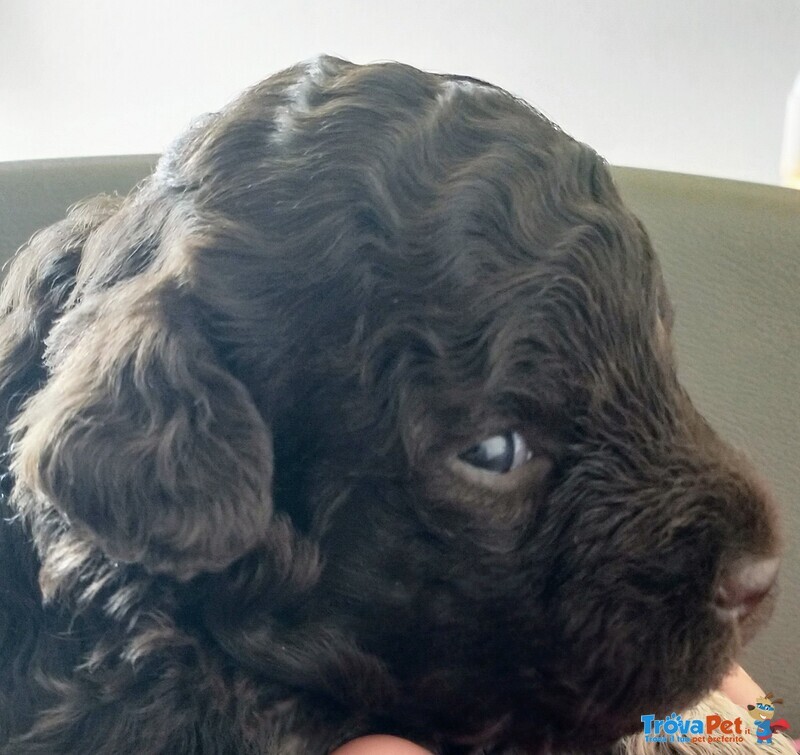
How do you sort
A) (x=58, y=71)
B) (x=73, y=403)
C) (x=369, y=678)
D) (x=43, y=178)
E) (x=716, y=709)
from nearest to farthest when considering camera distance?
(x=73, y=403), (x=369, y=678), (x=716, y=709), (x=43, y=178), (x=58, y=71)

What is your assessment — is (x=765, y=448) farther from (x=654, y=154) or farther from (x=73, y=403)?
(x=73, y=403)

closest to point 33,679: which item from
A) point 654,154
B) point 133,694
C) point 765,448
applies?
point 133,694

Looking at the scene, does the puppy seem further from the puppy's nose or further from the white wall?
the white wall

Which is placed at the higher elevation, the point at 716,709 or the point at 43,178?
the point at 43,178

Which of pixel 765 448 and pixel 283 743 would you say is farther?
pixel 765 448

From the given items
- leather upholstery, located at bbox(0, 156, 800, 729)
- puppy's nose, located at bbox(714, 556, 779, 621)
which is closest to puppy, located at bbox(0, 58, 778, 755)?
puppy's nose, located at bbox(714, 556, 779, 621)

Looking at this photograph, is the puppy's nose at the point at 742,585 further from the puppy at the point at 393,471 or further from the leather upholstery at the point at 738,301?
the leather upholstery at the point at 738,301

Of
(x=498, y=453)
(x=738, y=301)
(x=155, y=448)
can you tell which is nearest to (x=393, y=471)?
(x=498, y=453)

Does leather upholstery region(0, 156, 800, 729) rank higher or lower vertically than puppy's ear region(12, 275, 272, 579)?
lower
